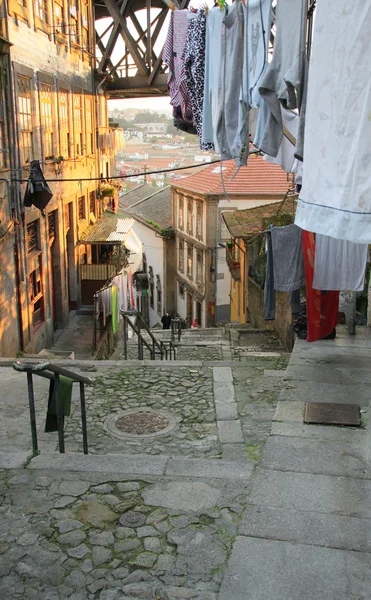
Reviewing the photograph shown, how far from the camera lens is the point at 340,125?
3.68 meters

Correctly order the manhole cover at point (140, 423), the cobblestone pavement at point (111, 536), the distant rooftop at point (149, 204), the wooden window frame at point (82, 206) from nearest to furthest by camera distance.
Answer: the cobblestone pavement at point (111, 536), the manhole cover at point (140, 423), the wooden window frame at point (82, 206), the distant rooftop at point (149, 204)

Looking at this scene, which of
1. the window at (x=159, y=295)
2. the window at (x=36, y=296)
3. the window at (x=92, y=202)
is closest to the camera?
the window at (x=36, y=296)

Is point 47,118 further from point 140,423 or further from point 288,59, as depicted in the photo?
point 288,59

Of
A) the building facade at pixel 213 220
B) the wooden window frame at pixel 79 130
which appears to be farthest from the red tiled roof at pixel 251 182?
the wooden window frame at pixel 79 130

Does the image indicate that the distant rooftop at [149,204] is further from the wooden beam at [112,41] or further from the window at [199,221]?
the wooden beam at [112,41]

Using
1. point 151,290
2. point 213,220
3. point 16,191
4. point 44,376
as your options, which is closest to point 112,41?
point 213,220

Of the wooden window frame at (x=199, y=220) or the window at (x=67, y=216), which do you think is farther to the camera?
the wooden window frame at (x=199, y=220)

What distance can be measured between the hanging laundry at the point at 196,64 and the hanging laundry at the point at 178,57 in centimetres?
12

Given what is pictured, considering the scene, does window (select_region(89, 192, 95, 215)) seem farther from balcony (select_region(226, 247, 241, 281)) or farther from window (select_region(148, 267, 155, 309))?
window (select_region(148, 267, 155, 309))

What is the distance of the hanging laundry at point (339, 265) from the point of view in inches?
363

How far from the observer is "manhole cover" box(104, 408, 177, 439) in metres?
7.42

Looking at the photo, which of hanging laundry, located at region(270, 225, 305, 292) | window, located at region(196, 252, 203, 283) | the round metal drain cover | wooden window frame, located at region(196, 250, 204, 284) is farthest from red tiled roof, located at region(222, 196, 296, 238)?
the round metal drain cover

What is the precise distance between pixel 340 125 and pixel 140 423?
5.30 meters

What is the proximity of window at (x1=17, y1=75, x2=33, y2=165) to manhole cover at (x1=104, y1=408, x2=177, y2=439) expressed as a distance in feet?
27.2
